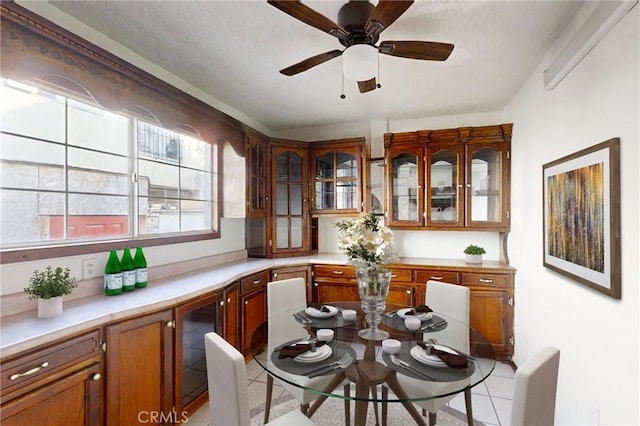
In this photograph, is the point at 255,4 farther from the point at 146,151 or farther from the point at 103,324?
the point at 103,324

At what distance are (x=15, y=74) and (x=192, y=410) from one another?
225 cm

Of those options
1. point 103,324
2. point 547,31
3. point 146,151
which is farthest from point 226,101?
point 547,31

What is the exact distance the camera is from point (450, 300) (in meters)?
2.24

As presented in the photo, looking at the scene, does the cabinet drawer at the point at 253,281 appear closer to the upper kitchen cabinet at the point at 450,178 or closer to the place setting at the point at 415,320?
the place setting at the point at 415,320

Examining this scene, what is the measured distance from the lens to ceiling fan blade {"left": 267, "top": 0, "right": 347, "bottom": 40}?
1.33 meters

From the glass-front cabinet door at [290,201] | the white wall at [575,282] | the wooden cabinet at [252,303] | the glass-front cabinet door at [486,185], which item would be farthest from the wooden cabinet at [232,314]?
the glass-front cabinet door at [486,185]

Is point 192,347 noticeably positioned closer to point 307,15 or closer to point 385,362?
point 385,362

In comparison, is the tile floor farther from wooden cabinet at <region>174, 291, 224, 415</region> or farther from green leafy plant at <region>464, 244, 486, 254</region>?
green leafy plant at <region>464, 244, 486, 254</region>

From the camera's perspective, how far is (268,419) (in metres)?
2.06

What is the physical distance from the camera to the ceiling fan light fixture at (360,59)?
1.58m

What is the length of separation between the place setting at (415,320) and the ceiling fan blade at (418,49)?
5.17 feet

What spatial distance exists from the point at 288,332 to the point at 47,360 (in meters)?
1.16

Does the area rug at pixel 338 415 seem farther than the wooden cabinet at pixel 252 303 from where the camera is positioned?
No

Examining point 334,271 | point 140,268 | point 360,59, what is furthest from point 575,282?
point 140,268
